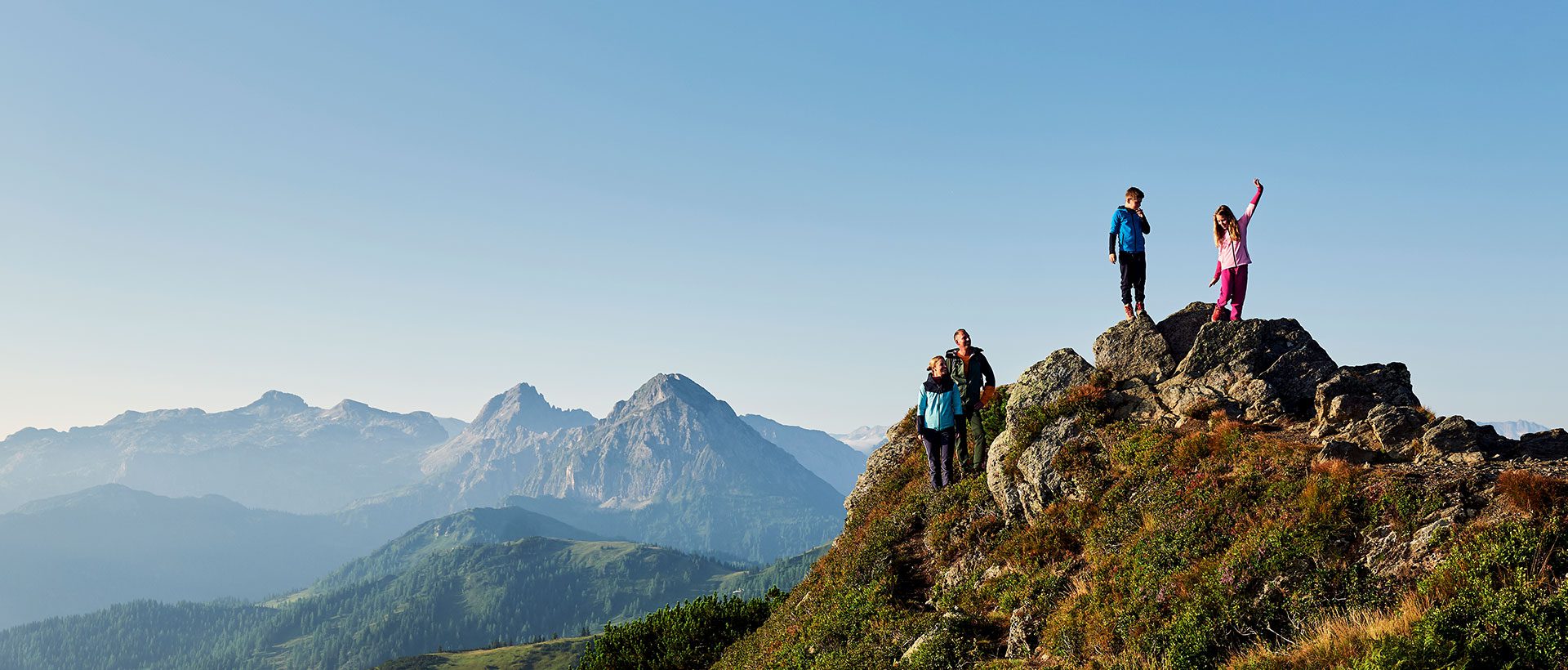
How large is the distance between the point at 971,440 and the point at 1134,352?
5368 millimetres

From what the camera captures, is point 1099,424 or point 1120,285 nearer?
point 1099,424

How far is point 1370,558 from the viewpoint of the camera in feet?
41.2

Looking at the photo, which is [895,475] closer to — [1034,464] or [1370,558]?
[1034,464]

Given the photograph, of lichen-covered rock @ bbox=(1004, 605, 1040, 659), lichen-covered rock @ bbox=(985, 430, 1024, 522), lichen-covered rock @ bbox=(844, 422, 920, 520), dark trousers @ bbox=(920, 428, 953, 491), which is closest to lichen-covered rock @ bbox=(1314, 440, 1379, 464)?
lichen-covered rock @ bbox=(1004, 605, 1040, 659)

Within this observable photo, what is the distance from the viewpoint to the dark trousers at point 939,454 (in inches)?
882

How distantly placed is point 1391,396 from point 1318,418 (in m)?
2.39

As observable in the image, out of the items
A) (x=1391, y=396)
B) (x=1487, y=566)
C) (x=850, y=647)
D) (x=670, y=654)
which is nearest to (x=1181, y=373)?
(x=1391, y=396)

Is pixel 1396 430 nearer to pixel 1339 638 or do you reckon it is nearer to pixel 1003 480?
pixel 1339 638

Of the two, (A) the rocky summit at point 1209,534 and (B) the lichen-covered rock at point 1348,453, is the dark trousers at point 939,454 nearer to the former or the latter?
(A) the rocky summit at point 1209,534

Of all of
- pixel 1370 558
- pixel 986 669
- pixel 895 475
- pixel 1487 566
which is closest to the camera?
pixel 1487 566

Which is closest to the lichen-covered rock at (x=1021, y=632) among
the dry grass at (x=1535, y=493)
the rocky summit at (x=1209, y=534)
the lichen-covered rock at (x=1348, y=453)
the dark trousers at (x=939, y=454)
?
the rocky summit at (x=1209, y=534)

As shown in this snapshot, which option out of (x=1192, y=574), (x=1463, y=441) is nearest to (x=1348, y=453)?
(x=1463, y=441)

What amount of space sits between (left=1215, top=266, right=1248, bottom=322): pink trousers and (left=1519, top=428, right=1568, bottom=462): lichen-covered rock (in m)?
6.68

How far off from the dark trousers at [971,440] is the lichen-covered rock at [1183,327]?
5731 millimetres
